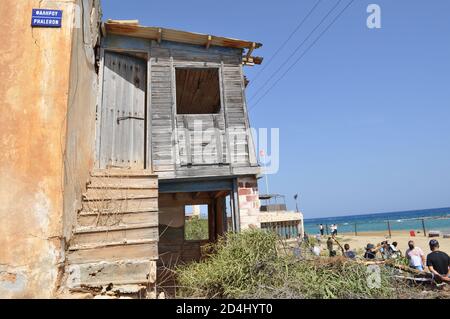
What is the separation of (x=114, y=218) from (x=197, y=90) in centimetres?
598

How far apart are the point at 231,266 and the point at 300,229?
37.6 feet

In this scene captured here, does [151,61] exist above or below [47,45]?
above

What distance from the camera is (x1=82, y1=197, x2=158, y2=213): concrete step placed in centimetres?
483

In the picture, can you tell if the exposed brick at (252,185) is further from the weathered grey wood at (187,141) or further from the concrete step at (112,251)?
the concrete step at (112,251)

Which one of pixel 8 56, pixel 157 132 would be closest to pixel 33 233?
pixel 8 56

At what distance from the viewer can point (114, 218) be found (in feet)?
15.6

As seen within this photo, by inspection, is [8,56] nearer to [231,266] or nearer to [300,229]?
[231,266]

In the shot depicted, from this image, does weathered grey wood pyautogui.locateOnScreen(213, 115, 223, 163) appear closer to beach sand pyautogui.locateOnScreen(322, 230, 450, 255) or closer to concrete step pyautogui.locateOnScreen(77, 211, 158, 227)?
concrete step pyautogui.locateOnScreen(77, 211, 158, 227)

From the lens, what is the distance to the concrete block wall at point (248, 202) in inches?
270

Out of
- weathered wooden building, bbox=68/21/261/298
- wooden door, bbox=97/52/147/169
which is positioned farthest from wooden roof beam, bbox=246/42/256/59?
wooden door, bbox=97/52/147/169

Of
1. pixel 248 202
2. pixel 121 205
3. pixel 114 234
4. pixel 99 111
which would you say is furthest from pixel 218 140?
pixel 114 234

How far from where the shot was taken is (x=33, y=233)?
11.7ft

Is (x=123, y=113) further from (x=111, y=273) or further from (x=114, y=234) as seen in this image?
(x=111, y=273)

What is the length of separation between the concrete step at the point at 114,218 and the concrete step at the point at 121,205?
67 mm
